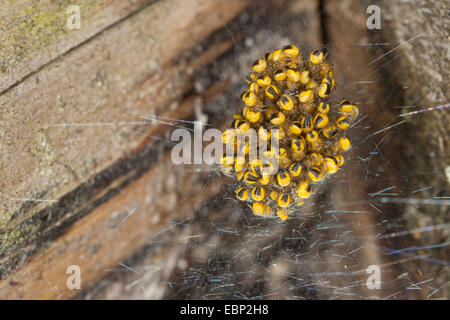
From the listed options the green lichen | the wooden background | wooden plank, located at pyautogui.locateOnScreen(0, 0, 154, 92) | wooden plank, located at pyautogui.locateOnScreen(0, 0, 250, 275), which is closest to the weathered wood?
the wooden background

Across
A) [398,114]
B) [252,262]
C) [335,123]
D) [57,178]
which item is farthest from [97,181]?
[398,114]

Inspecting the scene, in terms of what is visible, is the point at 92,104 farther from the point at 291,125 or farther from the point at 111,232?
the point at 291,125

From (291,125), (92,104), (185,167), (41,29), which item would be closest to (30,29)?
(41,29)

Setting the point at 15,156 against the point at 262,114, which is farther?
the point at 15,156

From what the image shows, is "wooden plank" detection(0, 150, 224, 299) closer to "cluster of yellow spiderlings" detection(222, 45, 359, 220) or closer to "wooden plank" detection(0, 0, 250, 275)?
"wooden plank" detection(0, 0, 250, 275)

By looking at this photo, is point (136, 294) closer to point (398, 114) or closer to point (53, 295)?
point (53, 295)

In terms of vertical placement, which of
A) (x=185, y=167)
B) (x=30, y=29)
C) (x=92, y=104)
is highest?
(x=30, y=29)

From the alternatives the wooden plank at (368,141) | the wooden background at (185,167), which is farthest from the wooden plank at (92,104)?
the wooden plank at (368,141)

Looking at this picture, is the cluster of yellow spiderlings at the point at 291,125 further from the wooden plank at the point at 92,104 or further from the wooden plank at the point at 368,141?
the wooden plank at the point at 92,104
